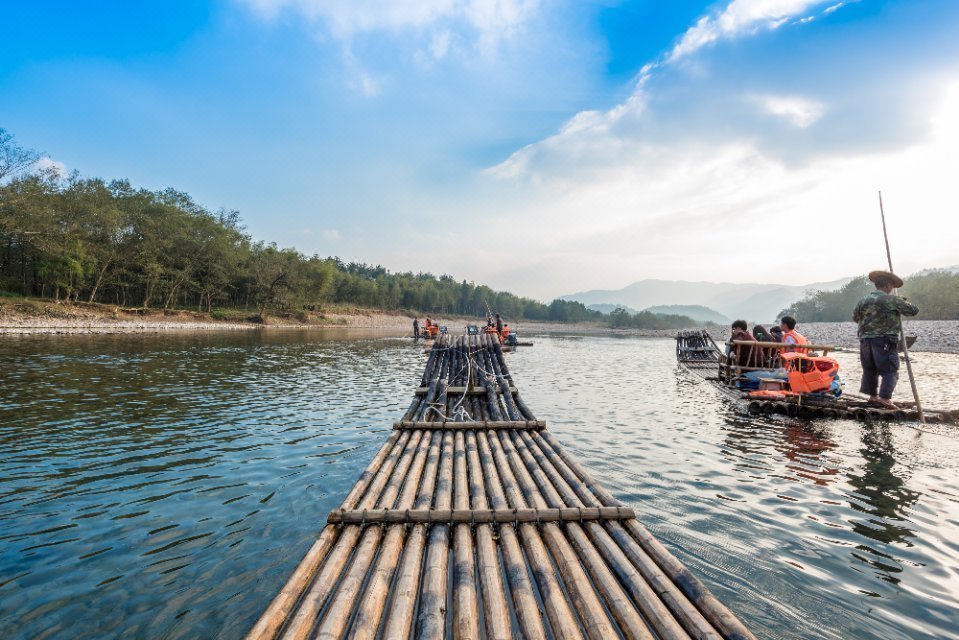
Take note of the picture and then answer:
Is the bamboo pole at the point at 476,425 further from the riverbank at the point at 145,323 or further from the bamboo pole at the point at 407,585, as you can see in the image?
the riverbank at the point at 145,323

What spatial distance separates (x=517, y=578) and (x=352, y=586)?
51.1 inches

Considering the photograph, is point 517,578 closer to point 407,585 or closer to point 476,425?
point 407,585

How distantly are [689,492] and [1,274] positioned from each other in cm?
9032

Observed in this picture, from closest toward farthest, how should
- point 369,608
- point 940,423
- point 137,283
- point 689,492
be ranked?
point 369,608 < point 689,492 < point 940,423 < point 137,283

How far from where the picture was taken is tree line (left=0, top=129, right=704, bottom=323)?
50156mm

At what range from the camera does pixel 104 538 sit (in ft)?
17.8

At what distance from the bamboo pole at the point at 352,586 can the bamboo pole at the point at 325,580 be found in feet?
0.23

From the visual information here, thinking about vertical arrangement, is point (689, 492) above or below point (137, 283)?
below

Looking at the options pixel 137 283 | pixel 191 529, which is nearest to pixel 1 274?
pixel 137 283


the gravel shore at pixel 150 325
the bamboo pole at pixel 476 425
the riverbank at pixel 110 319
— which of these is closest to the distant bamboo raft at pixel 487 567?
the bamboo pole at pixel 476 425

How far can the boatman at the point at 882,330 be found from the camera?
36.7 feet

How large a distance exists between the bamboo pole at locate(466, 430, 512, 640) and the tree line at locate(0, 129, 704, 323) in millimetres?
29137

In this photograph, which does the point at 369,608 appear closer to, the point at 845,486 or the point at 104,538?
the point at 104,538

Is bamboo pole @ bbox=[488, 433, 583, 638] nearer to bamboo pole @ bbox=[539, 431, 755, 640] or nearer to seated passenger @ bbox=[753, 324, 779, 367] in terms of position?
bamboo pole @ bbox=[539, 431, 755, 640]
